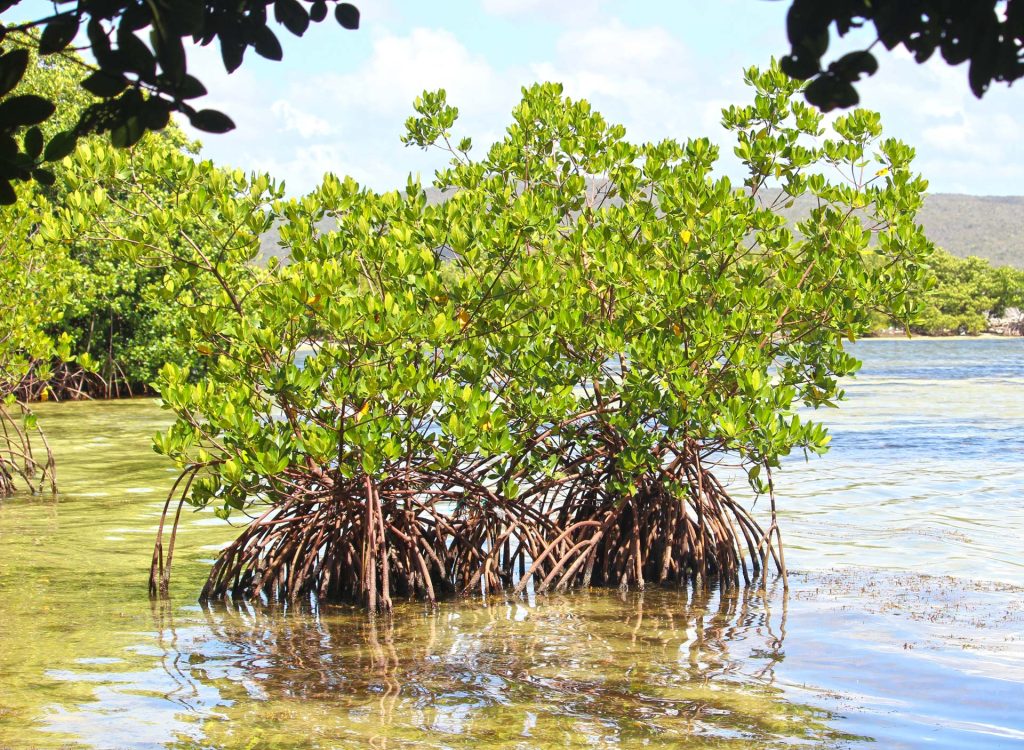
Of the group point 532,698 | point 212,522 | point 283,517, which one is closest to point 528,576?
point 283,517

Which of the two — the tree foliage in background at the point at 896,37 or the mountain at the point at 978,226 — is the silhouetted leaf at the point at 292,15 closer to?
the tree foliage in background at the point at 896,37

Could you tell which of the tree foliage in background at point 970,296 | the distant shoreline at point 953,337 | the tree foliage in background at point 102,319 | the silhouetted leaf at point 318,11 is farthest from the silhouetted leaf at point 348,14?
the tree foliage in background at point 970,296

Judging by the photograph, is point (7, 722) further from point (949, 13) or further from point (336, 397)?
point (949, 13)

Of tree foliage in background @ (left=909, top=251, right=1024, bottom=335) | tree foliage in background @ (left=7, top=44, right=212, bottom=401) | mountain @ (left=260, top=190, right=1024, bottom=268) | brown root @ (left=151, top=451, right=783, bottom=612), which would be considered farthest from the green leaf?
mountain @ (left=260, top=190, right=1024, bottom=268)

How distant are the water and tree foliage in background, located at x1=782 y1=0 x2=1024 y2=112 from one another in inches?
129

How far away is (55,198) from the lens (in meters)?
27.2

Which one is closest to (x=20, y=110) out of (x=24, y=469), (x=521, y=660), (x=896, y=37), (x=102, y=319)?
(x=896, y=37)

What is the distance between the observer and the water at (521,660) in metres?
5.34

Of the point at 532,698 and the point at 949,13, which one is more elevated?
the point at 949,13

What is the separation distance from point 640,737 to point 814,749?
741 millimetres

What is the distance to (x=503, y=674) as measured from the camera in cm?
625

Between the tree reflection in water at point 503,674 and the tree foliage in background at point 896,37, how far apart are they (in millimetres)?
3292

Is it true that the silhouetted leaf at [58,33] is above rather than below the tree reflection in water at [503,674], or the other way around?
above

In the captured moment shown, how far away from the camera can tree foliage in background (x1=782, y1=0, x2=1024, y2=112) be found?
2650 mm
